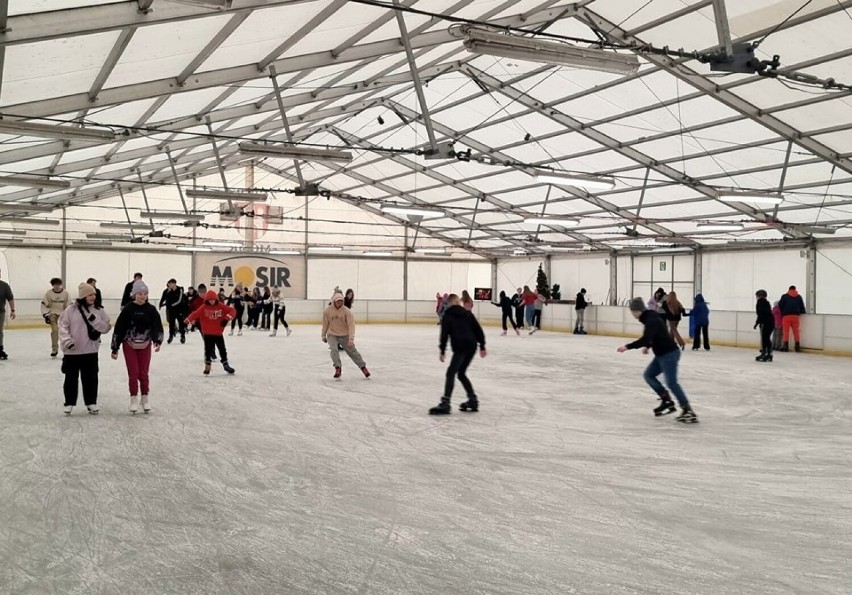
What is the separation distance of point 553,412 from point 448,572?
4839mm

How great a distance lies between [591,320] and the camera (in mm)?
24875

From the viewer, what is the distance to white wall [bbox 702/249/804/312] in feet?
70.7

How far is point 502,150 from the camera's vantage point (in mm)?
20578

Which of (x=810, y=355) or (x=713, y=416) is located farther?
(x=810, y=355)

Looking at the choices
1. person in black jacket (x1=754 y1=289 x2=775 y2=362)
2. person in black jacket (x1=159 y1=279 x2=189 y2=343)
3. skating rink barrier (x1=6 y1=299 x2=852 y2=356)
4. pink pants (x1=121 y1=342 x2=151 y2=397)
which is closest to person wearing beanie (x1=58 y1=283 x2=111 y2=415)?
pink pants (x1=121 y1=342 x2=151 y2=397)

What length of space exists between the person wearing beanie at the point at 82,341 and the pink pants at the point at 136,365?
1.06 ft

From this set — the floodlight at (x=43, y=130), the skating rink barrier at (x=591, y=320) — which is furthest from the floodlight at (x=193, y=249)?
the floodlight at (x=43, y=130)

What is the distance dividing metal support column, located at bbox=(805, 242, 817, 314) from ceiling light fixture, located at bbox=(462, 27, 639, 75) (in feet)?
54.1

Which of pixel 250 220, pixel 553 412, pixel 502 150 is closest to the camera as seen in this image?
pixel 553 412

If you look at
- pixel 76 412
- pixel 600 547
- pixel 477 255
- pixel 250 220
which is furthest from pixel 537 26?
pixel 477 255

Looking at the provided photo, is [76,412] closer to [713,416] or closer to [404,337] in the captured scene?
[713,416]

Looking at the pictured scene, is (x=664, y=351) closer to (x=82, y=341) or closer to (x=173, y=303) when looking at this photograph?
(x=82, y=341)

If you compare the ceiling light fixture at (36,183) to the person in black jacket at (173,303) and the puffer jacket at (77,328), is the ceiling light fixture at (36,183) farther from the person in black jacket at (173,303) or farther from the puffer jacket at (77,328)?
the puffer jacket at (77,328)

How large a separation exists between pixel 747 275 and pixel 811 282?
2566 millimetres
